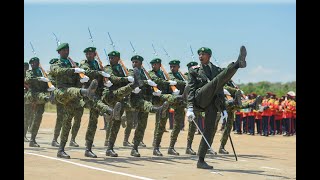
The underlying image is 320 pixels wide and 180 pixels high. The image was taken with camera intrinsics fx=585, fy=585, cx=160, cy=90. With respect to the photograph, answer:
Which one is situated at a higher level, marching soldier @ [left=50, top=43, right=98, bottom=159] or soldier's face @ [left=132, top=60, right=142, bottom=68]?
soldier's face @ [left=132, top=60, right=142, bottom=68]

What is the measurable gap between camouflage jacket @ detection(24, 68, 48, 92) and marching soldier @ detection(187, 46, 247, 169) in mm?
6868

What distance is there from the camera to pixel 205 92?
36.6 feet

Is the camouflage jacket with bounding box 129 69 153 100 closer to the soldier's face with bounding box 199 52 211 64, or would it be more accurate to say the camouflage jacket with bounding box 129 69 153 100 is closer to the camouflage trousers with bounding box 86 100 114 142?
the camouflage trousers with bounding box 86 100 114 142

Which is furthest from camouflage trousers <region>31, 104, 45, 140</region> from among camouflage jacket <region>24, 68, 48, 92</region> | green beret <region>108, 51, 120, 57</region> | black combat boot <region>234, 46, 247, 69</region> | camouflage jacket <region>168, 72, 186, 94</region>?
black combat boot <region>234, 46, 247, 69</region>

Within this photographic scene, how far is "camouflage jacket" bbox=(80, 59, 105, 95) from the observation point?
1315 centimetres

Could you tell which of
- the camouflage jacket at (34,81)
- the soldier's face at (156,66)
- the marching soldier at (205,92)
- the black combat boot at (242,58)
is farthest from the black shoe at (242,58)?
the camouflage jacket at (34,81)

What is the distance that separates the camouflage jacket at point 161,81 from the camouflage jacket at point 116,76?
1.58 m

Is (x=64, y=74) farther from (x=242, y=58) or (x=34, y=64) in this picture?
(x=34, y=64)

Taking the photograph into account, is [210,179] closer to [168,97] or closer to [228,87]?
[168,97]

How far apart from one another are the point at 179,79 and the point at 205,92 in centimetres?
477

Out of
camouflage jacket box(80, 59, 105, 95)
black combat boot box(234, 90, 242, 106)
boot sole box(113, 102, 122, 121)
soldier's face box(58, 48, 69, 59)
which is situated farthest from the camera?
black combat boot box(234, 90, 242, 106)
